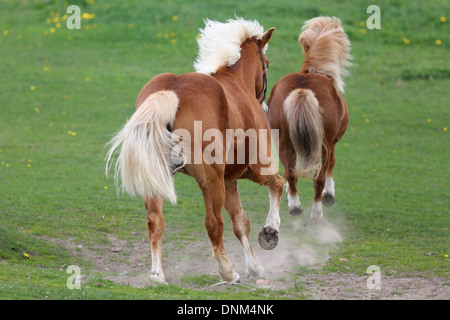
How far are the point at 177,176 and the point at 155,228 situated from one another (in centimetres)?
579

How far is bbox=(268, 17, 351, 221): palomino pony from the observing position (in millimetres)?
8297

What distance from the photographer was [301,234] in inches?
341

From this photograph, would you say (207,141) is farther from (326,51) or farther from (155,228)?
(326,51)

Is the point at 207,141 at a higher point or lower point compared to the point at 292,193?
lower

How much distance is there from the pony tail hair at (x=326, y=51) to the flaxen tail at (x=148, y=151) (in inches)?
175

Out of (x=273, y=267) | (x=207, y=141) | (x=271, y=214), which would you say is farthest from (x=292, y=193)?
(x=207, y=141)

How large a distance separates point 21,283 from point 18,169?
19.2 feet

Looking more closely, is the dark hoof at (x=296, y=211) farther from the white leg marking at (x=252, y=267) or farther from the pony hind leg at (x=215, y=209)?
the pony hind leg at (x=215, y=209)

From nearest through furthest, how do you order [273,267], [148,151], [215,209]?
[148,151] < [215,209] < [273,267]

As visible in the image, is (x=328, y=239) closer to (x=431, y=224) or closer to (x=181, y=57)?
(x=431, y=224)

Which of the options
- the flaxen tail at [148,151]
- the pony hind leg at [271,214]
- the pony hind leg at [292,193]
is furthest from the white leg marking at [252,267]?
the pony hind leg at [292,193]

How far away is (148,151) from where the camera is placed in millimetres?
5297

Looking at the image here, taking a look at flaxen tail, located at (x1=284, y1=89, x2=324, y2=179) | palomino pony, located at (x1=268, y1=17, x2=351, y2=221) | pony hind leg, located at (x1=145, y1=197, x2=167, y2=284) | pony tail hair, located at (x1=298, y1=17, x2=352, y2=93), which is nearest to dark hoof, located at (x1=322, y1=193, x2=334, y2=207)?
palomino pony, located at (x1=268, y1=17, x2=351, y2=221)

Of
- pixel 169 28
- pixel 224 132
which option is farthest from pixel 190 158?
pixel 169 28
